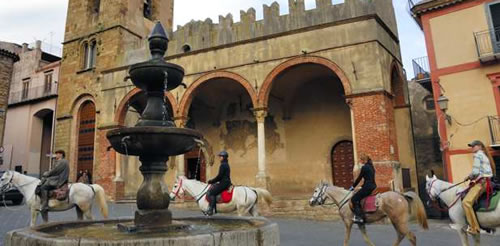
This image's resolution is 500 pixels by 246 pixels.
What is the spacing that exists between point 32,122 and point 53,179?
20.5 metres

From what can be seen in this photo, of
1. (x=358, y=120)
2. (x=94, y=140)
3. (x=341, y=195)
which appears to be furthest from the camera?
(x=94, y=140)

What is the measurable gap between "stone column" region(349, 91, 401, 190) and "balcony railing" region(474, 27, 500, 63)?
3.12 meters

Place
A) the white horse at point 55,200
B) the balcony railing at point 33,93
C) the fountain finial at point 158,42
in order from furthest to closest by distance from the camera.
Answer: the balcony railing at point 33,93 < the white horse at point 55,200 < the fountain finial at point 158,42

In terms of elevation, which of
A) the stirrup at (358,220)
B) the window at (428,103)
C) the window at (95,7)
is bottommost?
the stirrup at (358,220)

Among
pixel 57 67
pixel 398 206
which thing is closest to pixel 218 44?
pixel 398 206

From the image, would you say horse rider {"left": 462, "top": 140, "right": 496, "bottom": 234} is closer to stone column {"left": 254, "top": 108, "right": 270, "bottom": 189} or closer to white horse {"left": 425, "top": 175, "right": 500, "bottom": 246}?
white horse {"left": 425, "top": 175, "right": 500, "bottom": 246}

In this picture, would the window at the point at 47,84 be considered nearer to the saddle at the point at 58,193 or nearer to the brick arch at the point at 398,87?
the saddle at the point at 58,193

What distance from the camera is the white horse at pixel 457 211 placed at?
6.11 meters

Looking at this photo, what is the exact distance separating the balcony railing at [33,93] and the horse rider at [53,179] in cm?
1811

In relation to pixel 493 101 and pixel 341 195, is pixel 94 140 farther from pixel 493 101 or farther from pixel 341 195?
pixel 493 101

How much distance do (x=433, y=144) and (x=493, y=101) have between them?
525 cm

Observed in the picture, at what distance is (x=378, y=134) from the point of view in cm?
1200

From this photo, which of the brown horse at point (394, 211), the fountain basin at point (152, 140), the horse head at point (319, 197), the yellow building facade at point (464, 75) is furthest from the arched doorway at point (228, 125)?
the fountain basin at point (152, 140)

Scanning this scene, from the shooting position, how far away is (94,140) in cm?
1933
